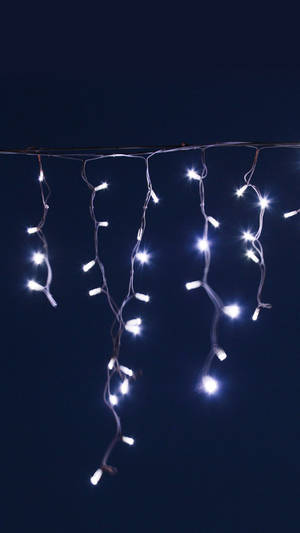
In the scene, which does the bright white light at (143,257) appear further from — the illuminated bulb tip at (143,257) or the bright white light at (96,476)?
the bright white light at (96,476)

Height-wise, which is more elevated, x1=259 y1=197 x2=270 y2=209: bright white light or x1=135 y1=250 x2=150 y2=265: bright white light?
x1=259 y1=197 x2=270 y2=209: bright white light

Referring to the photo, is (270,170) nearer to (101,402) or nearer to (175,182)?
(175,182)

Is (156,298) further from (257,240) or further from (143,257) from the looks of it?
(257,240)

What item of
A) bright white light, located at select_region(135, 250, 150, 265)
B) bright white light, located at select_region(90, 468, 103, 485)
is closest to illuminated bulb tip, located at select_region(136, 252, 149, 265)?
bright white light, located at select_region(135, 250, 150, 265)

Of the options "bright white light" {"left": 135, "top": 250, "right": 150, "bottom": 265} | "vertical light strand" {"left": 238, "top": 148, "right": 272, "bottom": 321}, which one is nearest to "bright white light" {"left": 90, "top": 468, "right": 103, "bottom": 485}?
"vertical light strand" {"left": 238, "top": 148, "right": 272, "bottom": 321}

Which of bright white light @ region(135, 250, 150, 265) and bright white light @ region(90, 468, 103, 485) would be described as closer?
bright white light @ region(90, 468, 103, 485)

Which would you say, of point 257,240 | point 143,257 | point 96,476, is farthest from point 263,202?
point 96,476

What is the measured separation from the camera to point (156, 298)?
1634 millimetres

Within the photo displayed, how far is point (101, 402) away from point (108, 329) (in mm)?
295

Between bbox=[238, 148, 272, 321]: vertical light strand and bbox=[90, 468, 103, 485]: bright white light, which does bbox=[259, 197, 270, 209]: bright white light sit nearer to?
bbox=[238, 148, 272, 321]: vertical light strand

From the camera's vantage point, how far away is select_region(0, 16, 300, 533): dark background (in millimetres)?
1590

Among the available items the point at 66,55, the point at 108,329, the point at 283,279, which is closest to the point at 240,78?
the point at 66,55

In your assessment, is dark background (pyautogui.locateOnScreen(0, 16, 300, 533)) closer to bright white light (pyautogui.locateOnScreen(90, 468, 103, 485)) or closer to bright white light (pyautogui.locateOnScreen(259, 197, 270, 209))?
bright white light (pyautogui.locateOnScreen(259, 197, 270, 209))

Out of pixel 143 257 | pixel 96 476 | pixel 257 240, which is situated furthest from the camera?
pixel 143 257
